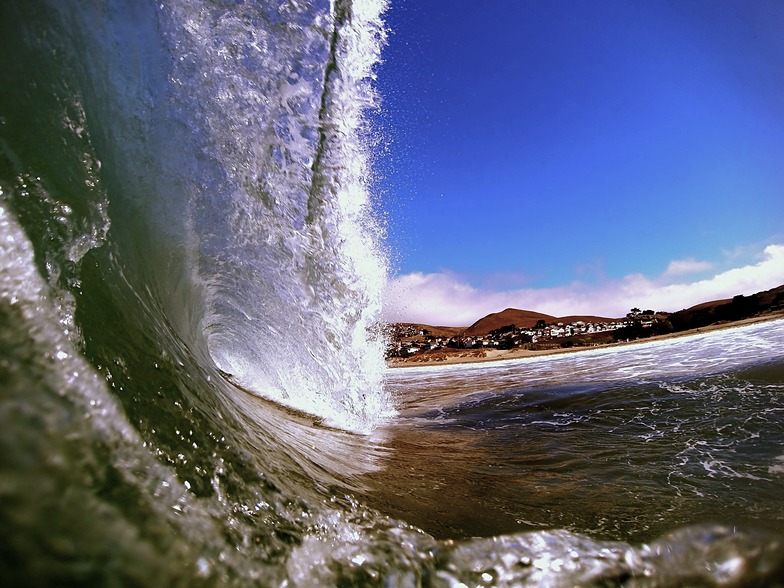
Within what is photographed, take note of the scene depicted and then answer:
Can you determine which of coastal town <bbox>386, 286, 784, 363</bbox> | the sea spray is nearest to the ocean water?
the sea spray

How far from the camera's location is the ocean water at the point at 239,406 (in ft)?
3.40

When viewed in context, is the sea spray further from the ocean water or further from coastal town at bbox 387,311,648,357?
coastal town at bbox 387,311,648,357

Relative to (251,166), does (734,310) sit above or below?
below

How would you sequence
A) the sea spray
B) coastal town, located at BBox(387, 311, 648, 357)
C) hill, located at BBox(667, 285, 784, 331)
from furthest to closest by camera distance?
coastal town, located at BBox(387, 311, 648, 357) < hill, located at BBox(667, 285, 784, 331) < the sea spray

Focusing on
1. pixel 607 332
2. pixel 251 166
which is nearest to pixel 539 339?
pixel 607 332

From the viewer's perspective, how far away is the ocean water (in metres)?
1.04

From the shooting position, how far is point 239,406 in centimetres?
331

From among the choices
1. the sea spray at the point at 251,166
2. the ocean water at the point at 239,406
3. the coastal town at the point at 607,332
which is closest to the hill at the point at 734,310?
the coastal town at the point at 607,332

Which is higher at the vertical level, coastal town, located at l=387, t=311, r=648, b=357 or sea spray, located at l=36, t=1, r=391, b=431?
sea spray, located at l=36, t=1, r=391, b=431

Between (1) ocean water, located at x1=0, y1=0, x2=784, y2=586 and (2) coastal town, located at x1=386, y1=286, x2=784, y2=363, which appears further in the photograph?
(2) coastal town, located at x1=386, y1=286, x2=784, y2=363

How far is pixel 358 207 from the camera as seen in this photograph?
16.9 ft

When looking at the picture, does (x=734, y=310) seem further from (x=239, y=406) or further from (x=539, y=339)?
(x=239, y=406)

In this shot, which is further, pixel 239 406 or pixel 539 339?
pixel 539 339

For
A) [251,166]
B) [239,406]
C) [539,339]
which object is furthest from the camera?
[539,339]
